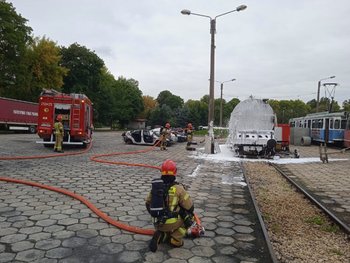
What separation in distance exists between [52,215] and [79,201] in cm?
100

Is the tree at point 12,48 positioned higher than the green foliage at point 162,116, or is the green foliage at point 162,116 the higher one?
the tree at point 12,48

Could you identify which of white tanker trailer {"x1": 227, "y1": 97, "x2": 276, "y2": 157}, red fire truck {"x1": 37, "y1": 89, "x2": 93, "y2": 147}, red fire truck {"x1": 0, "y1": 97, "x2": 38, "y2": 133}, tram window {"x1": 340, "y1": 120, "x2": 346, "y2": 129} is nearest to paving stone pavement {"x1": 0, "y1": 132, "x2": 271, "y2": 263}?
white tanker trailer {"x1": 227, "y1": 97, "x2": 276, "y2": 157}

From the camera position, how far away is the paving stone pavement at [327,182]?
7512 mm

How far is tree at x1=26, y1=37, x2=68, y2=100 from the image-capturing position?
4053 centimetres

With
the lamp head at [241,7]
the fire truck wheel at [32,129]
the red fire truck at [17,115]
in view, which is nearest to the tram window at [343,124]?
the lamp head at [241,7]

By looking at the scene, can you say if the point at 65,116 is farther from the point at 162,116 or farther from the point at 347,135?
the point at 162,116

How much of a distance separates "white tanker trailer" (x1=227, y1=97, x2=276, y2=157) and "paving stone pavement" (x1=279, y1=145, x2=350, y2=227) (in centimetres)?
227

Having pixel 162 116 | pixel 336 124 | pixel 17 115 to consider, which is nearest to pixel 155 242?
pixel 336 124

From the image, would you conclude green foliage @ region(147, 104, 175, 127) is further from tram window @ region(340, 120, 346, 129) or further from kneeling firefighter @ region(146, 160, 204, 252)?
kneeling firefighter @ region(146, 160, 204, 252)

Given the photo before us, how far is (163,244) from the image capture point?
468 centimetres

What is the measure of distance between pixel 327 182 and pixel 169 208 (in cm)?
788

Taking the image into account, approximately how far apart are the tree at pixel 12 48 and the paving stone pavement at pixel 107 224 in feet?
99.5

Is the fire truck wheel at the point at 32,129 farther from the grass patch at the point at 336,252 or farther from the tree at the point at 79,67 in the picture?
the grass patch at the point at 336,252

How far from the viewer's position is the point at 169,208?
Result: 176 inches
